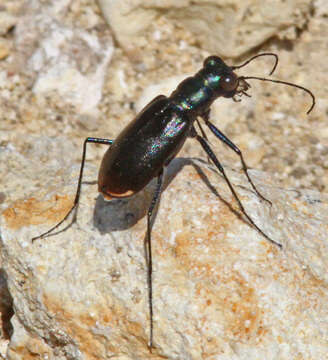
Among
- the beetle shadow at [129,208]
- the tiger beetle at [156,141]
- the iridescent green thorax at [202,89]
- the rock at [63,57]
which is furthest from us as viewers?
the rock at [63,57]

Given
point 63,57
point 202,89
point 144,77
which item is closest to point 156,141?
point 202,89

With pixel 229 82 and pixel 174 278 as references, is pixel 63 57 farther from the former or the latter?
pixel 174 278

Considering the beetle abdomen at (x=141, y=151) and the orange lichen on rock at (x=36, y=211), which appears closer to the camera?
the beetle abdomen at (x=141, y=151)

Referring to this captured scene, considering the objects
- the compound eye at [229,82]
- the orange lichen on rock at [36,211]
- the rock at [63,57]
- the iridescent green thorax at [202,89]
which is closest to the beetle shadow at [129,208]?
the orange lichen on rock at [36,211]

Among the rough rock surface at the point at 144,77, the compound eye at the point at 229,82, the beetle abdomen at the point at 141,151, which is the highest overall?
the compound eye at the point at 229,82

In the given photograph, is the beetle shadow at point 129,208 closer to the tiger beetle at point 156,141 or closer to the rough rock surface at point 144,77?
the tiger beetle at point 156,141

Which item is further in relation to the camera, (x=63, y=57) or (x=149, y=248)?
(x=63, y=57)
